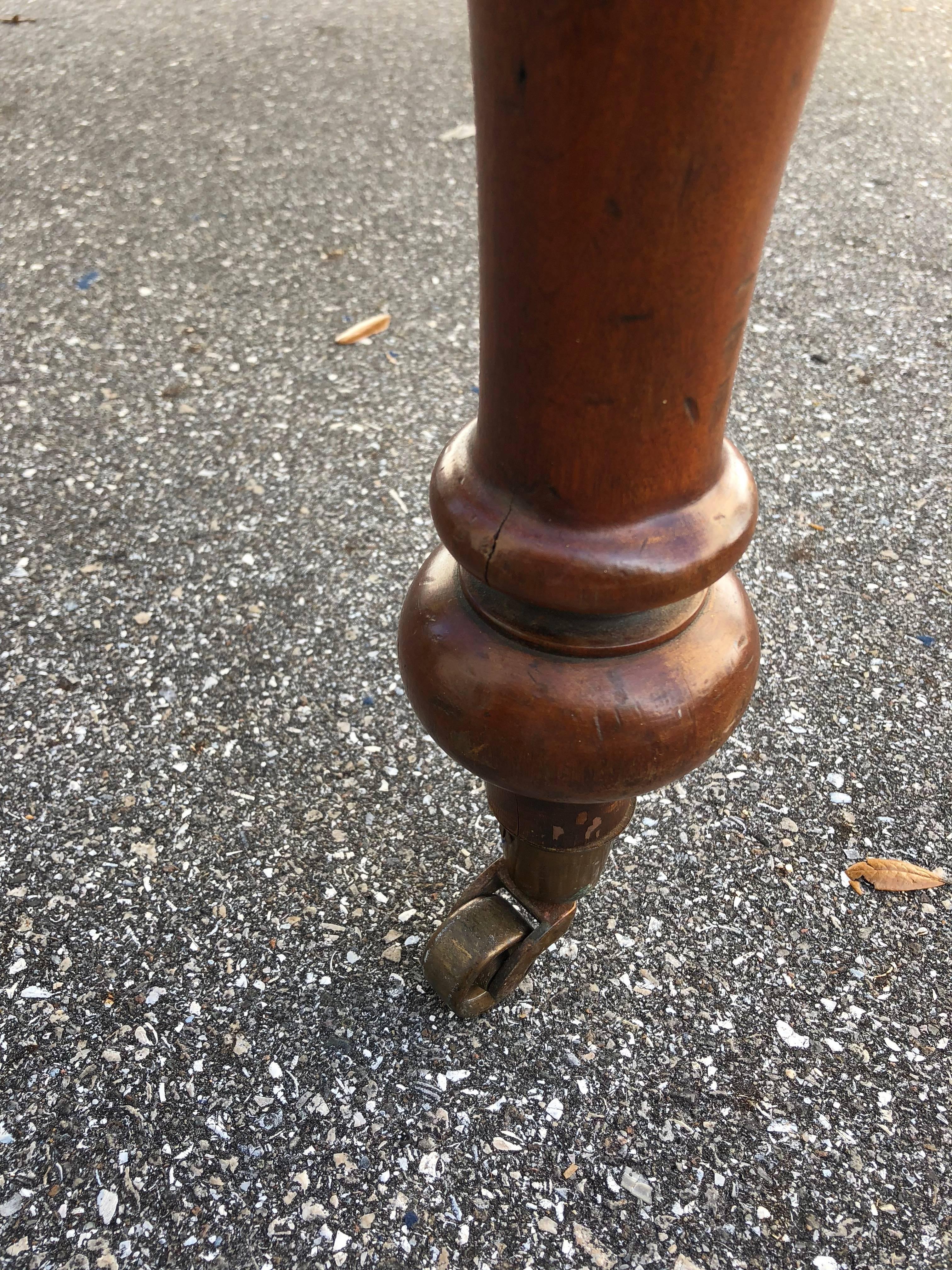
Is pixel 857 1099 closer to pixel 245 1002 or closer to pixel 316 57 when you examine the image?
pixel 245 1002

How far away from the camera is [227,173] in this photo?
105 inches

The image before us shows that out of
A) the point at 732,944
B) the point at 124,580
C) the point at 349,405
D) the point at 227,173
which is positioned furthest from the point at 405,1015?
the point at 227,173

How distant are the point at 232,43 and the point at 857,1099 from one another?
11.7 ft

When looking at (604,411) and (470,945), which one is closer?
(604,411)

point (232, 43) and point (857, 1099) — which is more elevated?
point (232, 43)

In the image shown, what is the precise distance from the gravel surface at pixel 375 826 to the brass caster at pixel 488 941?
0.07 m

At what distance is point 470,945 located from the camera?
1008mm

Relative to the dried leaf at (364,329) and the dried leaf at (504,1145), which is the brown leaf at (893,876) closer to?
the dried leaf at (504,1145)

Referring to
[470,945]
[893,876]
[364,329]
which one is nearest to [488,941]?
[470,945]

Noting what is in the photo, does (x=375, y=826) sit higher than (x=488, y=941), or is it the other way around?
(x=488, y=941)

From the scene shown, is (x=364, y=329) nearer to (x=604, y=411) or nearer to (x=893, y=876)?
(x=893, y=876)

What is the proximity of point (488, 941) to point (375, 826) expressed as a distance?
31 centimetres

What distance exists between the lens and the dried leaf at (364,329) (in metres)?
2.15

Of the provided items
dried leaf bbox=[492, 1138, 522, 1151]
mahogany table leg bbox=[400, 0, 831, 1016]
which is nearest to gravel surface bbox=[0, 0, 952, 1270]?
dried leaf bbox=[492, 1138, 522, 1151]
